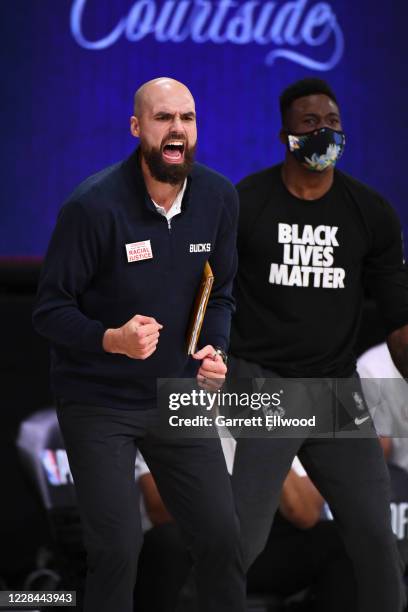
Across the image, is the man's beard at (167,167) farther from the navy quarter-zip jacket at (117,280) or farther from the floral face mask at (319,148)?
the floral face mask at (319,148)

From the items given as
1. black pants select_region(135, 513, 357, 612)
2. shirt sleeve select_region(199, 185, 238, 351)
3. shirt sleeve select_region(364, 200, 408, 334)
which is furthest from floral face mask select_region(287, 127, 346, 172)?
black pants select_region(135, 513, 357, 612)

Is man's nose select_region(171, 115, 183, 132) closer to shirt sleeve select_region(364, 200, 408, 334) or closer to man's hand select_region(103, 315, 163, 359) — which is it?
man's hand select_region(103, 315, 163, 359)

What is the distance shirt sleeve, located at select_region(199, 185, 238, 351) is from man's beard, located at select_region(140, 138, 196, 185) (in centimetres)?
19

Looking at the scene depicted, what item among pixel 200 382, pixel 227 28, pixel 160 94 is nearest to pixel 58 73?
pixel 227 28

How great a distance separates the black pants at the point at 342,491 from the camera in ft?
11.3

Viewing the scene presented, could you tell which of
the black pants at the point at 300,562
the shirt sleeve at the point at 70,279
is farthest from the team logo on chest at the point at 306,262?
the black pants at the point at 300,562

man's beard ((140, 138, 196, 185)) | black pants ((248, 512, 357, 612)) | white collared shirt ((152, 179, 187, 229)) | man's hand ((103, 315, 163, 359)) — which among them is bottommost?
black pants ((248, 512, 357, 612))

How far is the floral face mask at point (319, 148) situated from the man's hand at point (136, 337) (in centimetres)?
90

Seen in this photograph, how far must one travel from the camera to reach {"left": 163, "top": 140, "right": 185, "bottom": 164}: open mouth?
10.4ft

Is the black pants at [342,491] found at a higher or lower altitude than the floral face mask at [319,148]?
lower

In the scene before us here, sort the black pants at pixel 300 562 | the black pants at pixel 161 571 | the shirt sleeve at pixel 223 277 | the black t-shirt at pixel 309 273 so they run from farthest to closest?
the black pants at pixel 300 562
the black pants at pixel 161 571
the black t-shirt at pixel 309 273
the shirt sleeve at pixel 223 277

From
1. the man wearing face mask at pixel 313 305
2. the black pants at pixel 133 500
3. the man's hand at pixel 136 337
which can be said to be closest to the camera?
the man's hand at pixel 136 337

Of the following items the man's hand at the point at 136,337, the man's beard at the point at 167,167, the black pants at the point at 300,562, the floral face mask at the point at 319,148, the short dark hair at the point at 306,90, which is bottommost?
the black pants at the point at 300,562

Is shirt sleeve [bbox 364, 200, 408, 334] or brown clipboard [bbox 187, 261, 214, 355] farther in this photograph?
shirt sleeve [bbox 364, 200, 408, 334]
